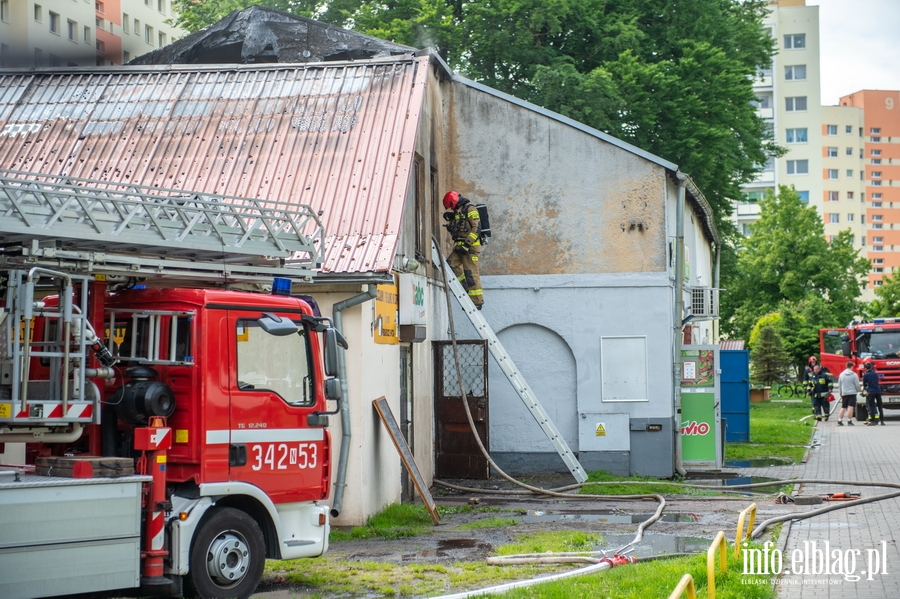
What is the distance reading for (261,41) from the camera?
781 inches

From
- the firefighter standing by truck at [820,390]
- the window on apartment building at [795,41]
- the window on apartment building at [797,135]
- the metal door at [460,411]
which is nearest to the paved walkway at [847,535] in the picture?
the metal door at [460,411]

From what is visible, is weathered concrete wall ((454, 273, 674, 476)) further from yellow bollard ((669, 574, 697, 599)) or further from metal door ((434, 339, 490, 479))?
yellow bollard ((669, 574, 697, 599))

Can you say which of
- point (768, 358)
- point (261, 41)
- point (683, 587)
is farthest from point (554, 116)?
point (768, 358)

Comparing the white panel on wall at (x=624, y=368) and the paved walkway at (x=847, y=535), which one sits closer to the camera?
the paved walkway at (x=847, y=535)

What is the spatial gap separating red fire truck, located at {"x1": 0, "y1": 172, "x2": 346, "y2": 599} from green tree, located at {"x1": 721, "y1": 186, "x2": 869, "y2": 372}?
46.6 metres

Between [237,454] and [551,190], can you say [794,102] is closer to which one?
[551,190]

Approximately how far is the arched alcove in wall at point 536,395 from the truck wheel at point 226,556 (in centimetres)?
961

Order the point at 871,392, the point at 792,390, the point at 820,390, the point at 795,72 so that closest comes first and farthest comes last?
1. the point at 871,392
2. the point at 820,390
3. the point at 792,390
4. the point at 795,72

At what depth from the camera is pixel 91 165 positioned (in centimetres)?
1581

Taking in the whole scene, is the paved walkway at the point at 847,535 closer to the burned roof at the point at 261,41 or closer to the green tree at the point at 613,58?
the green tree at the point at 613,58

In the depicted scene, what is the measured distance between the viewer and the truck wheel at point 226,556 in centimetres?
820

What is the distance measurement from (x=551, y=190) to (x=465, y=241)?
2111 millimetres

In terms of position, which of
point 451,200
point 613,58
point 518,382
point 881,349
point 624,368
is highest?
point 613,58

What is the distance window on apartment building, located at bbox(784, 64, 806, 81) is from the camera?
94.2 metres
